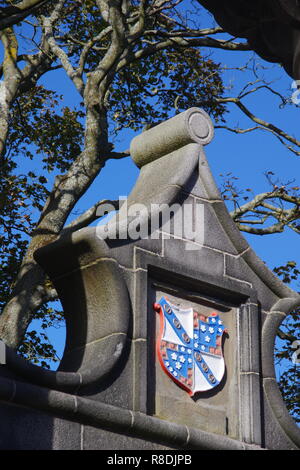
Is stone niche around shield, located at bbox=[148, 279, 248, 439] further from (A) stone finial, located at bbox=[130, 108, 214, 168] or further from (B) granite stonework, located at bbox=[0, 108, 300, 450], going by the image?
(A) stone finial, located at bbox=[130, 108, 214, 168]

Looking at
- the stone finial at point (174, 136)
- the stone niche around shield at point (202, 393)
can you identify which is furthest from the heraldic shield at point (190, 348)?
the stone finial at point (174, 136)

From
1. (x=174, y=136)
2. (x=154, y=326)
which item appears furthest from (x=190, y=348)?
(x=174, y=136)

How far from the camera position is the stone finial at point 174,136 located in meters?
8.48

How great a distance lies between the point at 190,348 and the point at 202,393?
363 mm

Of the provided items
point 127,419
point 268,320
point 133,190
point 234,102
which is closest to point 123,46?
point 234,102

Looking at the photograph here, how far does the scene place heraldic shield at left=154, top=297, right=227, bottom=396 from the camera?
758 centimetres

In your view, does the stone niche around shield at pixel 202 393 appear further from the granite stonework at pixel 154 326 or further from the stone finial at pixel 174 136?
the stone finial at pixel 174 136

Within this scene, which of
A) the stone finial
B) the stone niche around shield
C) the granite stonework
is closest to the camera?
the granite stonework

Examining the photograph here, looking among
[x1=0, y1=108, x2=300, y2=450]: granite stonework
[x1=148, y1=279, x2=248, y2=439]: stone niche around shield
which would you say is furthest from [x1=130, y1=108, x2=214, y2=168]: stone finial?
[x1=148, y1=279, x2=248, y2=439]: stone niche around shield

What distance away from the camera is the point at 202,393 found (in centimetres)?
775

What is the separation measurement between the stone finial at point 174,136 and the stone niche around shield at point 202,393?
1344 mm

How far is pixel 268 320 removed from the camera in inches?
332
